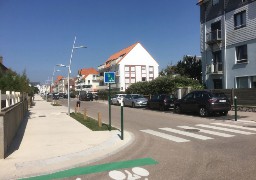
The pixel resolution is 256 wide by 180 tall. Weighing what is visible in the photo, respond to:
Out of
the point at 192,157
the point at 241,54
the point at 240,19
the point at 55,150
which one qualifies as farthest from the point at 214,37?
the point at 55,150


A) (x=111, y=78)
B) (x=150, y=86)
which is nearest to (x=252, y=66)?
(x=150, y=86)

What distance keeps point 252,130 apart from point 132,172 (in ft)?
25.8

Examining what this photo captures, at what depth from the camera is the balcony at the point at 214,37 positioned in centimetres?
3064

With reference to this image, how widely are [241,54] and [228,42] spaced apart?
6.10ft

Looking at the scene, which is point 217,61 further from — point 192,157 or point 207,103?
point 192,157

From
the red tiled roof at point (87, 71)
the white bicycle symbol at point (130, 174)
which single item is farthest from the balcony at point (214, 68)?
the red tiled roof at point (87, 71)

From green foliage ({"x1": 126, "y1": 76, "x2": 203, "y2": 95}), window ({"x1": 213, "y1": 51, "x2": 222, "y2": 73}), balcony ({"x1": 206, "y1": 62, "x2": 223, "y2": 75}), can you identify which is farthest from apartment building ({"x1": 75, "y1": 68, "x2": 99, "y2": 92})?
window ({"x1": 213, "y1": 51, "x2": 222, "y2": 73})

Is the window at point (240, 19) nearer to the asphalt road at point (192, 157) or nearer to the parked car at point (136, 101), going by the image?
the parked car at point (136, 101)

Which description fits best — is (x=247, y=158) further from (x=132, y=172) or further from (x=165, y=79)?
(x=165, y=79)

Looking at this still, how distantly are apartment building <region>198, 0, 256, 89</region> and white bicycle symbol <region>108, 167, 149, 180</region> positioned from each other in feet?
73.3

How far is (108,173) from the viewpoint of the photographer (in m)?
6.93

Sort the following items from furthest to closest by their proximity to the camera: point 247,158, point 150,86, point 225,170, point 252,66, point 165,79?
point 150,86
point 165,79
point 252,66
point 247,158
point 225,170

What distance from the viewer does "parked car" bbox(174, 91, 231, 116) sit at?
19.4 meters

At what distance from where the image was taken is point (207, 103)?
19.5m
